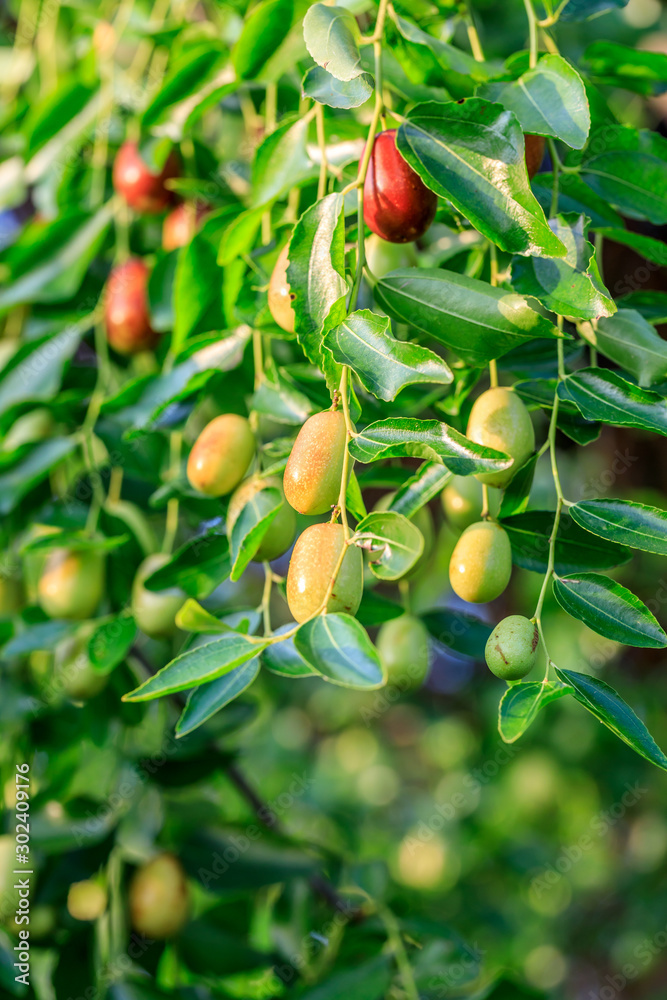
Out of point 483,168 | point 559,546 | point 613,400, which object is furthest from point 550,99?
point 559,546

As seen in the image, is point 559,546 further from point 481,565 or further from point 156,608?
point 156,608

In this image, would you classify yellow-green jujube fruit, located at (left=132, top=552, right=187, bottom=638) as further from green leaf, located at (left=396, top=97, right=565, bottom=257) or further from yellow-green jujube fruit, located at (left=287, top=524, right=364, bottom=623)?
green leaf, located at (left=396, top=97, right=565, bottom=257)

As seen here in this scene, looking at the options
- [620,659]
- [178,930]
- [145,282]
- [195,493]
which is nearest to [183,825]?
[178,930]

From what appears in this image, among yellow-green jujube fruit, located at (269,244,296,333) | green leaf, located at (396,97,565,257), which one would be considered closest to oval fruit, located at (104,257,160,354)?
yellow-green jujube fruit, located at (269,244,296,333)

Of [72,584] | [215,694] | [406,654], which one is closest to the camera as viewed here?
[215,694]

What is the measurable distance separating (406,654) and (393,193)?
0.41 m

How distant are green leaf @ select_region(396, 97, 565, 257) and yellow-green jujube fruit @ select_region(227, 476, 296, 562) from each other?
0.25 metres

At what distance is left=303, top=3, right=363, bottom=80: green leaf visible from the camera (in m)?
0.55

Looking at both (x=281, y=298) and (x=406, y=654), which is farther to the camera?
(x=406, y=654)

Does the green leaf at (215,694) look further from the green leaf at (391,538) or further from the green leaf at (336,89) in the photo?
the green leaf at (336,89)

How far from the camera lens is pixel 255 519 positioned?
630 mm

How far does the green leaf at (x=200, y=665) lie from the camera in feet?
1.69

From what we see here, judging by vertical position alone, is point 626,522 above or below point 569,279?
below

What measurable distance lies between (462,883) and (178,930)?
1.36 metres
